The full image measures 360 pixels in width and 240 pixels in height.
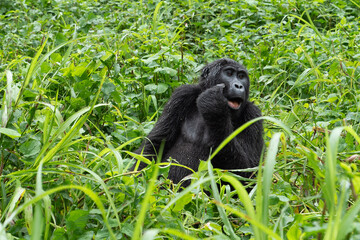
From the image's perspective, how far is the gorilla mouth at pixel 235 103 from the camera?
4.28 m

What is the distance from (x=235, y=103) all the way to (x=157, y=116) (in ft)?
3.47

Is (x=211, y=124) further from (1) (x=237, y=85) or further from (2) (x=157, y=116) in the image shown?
(2) (x=157, y=116)

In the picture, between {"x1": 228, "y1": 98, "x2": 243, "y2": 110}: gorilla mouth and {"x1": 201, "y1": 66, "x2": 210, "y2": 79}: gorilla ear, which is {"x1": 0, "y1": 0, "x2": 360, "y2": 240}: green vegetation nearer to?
{"x1": 228, "y1": 98, "x2": 243, "y2": 110}: gorilla mouth

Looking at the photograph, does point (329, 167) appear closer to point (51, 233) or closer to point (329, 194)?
point (329, 194)

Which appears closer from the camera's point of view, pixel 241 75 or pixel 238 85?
pixel 238 85

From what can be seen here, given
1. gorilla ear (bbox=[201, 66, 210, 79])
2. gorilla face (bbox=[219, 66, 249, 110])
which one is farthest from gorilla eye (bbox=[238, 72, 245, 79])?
gorilla ear (bbox=[201, 66, 210, 79])

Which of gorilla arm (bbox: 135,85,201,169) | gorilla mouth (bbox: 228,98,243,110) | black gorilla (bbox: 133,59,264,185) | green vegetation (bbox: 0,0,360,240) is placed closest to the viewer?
green vegetation (bbox: 0,0,360,240)

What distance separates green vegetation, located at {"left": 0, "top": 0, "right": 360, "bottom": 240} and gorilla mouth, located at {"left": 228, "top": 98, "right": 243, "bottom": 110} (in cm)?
28

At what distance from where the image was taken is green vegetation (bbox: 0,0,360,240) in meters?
2.25

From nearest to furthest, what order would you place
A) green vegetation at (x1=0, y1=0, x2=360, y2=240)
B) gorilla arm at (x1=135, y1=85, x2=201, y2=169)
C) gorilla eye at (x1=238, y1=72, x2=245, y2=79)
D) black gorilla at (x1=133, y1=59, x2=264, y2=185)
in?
green vegetation at (x1=0, y1=0, x2=360, y2=240) → black gorilla at (x1=133, y1=59, x2=264, y2=185) → gorilla arm at (x1=135, y1=85, x2=201, y2=169) → gorilla eye at (x1=238, y1=72, x2=245, y2=79)

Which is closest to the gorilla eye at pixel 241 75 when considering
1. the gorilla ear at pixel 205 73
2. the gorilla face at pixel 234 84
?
the gorilla face at pixel 234 84

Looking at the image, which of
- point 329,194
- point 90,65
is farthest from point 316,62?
point 329,194

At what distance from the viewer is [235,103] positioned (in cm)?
433

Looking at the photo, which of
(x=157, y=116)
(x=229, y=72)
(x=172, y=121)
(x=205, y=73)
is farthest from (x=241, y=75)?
(x=157, y=116)
